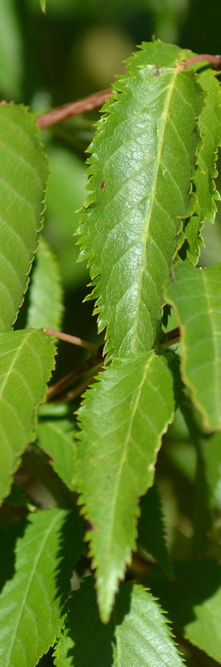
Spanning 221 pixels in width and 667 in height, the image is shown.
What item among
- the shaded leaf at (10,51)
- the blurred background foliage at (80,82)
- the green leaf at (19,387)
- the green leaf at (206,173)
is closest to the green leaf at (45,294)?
the blurred background foliage at (80,82)

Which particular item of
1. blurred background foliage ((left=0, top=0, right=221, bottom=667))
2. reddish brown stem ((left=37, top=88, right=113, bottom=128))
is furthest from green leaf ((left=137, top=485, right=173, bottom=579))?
reddish brown stem ((left=37, top=88, right=113, bottom=128))

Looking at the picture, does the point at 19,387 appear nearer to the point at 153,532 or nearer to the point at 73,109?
the point at 153,532

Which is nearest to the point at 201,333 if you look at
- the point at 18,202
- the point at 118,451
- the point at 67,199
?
the point at 118,451

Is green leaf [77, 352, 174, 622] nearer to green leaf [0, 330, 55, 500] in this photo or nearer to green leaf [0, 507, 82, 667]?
green leaf [0, 330, 55, 500]

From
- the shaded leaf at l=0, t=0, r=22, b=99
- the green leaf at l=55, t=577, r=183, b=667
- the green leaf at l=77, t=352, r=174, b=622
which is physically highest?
the shaded leaf at l=0, t=0, r=22, b=99

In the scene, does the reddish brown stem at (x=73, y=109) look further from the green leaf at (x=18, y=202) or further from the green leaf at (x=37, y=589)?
the green leaf at (x=37, y=589)

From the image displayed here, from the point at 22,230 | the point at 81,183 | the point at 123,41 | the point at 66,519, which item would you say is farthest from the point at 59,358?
the point at 123,41
